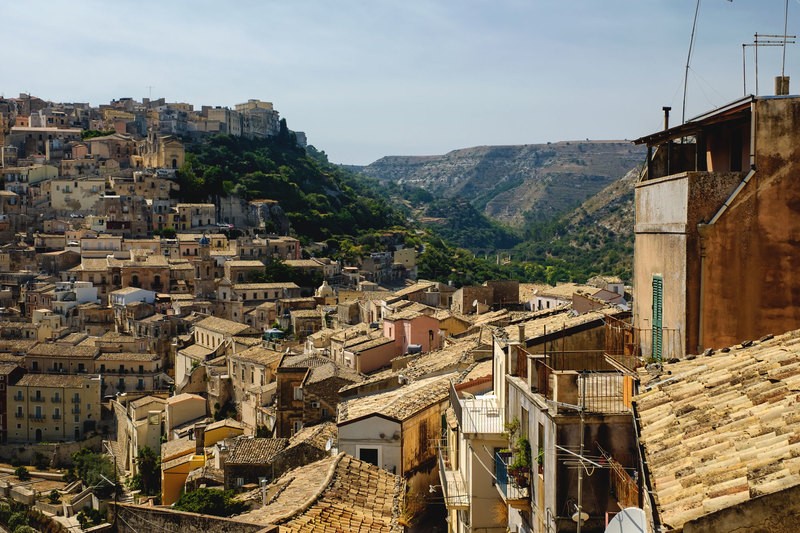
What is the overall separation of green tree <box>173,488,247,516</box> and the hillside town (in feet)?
1.03

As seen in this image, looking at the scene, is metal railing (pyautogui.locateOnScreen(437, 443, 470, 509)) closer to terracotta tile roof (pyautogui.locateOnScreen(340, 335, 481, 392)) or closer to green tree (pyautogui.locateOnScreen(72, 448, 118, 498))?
terracotta tile roof (pyautogui.locateOnScreen(340, 335, 481, 392))

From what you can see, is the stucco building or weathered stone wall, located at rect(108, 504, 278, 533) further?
weathered stone wall, located at rect(108, 504, 278, 533)

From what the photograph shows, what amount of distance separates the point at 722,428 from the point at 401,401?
17.1 m

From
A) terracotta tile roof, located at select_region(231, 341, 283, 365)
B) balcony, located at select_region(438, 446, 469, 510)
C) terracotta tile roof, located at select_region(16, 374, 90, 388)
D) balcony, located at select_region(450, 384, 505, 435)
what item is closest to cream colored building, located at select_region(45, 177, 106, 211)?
terracotta tile roof, located at select_region(16, 374, 90, 388)

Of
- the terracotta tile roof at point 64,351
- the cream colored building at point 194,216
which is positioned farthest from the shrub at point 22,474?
the cream colored building at point 194,216

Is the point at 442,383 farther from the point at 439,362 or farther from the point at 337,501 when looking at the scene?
the point at 337,501

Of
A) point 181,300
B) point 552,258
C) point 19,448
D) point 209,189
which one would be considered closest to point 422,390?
point 19,448

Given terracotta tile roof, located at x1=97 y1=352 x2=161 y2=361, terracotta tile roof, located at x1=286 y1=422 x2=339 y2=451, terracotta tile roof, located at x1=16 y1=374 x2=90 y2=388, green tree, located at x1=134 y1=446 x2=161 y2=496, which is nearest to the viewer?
terracotta tile roof, located at x1=286 y1=422 x2=339 y2=451

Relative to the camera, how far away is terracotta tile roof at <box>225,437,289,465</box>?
29.8 meters

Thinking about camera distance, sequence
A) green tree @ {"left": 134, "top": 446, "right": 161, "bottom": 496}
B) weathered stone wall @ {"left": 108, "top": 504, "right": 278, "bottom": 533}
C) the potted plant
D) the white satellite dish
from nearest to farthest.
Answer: the white satellite dish → the potted plant → weathered stone wall @ {"left": 108, "top": 504, "right": 278, "bottom": 533} → green tree @ {"left": 134, "top": 446, "right": 161, "bottom": 496}

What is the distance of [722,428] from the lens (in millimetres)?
6875

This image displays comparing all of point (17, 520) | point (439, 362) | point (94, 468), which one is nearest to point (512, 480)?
point (439, 362)

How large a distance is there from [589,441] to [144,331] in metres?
62.1

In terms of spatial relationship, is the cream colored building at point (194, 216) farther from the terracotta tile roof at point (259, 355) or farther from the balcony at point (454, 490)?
the balcony at point (454, 490)
